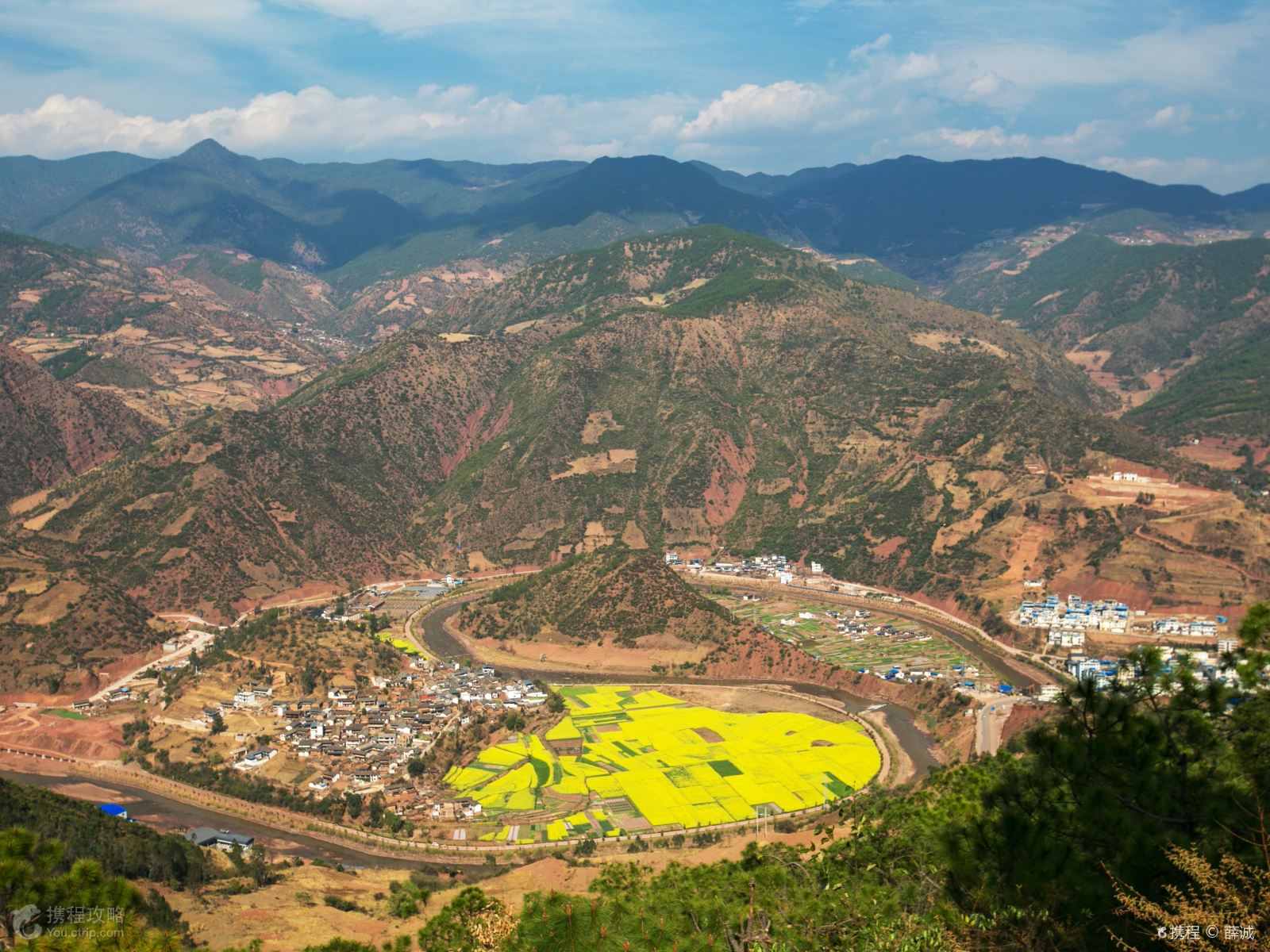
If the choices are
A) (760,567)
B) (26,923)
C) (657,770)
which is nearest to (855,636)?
(760,567)

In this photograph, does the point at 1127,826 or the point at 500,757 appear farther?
the point at 500,757

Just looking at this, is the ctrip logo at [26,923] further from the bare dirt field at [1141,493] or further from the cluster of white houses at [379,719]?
the bare dirt field at [1141,493]

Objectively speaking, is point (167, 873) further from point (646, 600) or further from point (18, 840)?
point (646, 600)

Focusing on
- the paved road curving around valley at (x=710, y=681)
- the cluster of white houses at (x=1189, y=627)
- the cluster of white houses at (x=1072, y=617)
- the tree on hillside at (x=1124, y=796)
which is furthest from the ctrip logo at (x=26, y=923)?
the cluster of white houses at (x=1189, y=627)

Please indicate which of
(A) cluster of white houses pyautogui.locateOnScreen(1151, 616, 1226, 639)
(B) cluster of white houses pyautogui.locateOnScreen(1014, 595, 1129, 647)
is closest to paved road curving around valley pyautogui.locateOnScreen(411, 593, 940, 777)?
(B) cluster of white houses pyautogui.locateOnScreen(1014, 595, 1129, 647)

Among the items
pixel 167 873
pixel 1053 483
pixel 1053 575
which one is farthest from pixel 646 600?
pixel 167 873

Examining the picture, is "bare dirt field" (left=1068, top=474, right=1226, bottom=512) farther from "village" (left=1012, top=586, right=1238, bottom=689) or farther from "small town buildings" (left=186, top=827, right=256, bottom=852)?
"small town buildings" (left=186, top=827, right=256, bottom=852)
